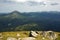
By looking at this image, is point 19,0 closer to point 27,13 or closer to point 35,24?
point 27,13

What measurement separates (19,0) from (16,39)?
260 centimetres

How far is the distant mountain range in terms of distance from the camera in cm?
820

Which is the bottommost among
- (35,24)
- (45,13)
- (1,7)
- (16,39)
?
(16,39)

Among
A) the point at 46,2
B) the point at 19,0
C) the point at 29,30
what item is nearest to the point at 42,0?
the point at 46,2

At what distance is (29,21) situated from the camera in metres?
8.42

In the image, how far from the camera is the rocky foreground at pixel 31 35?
300 inches

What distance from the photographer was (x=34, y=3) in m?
8.09

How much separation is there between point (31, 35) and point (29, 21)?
110cm

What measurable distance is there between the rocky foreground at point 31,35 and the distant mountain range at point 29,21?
327mm

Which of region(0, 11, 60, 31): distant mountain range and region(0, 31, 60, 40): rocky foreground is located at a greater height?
region(0, 11, 60, 31): distant mountain range

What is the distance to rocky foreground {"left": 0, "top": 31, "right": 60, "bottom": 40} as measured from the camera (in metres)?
7.62

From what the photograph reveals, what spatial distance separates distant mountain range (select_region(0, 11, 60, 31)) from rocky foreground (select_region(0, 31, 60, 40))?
1.07ft

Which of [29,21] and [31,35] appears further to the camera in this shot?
[29,21]

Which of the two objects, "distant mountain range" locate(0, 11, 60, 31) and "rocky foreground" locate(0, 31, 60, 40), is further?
"distant mountain range" locate(0, 11, 60, 31)
